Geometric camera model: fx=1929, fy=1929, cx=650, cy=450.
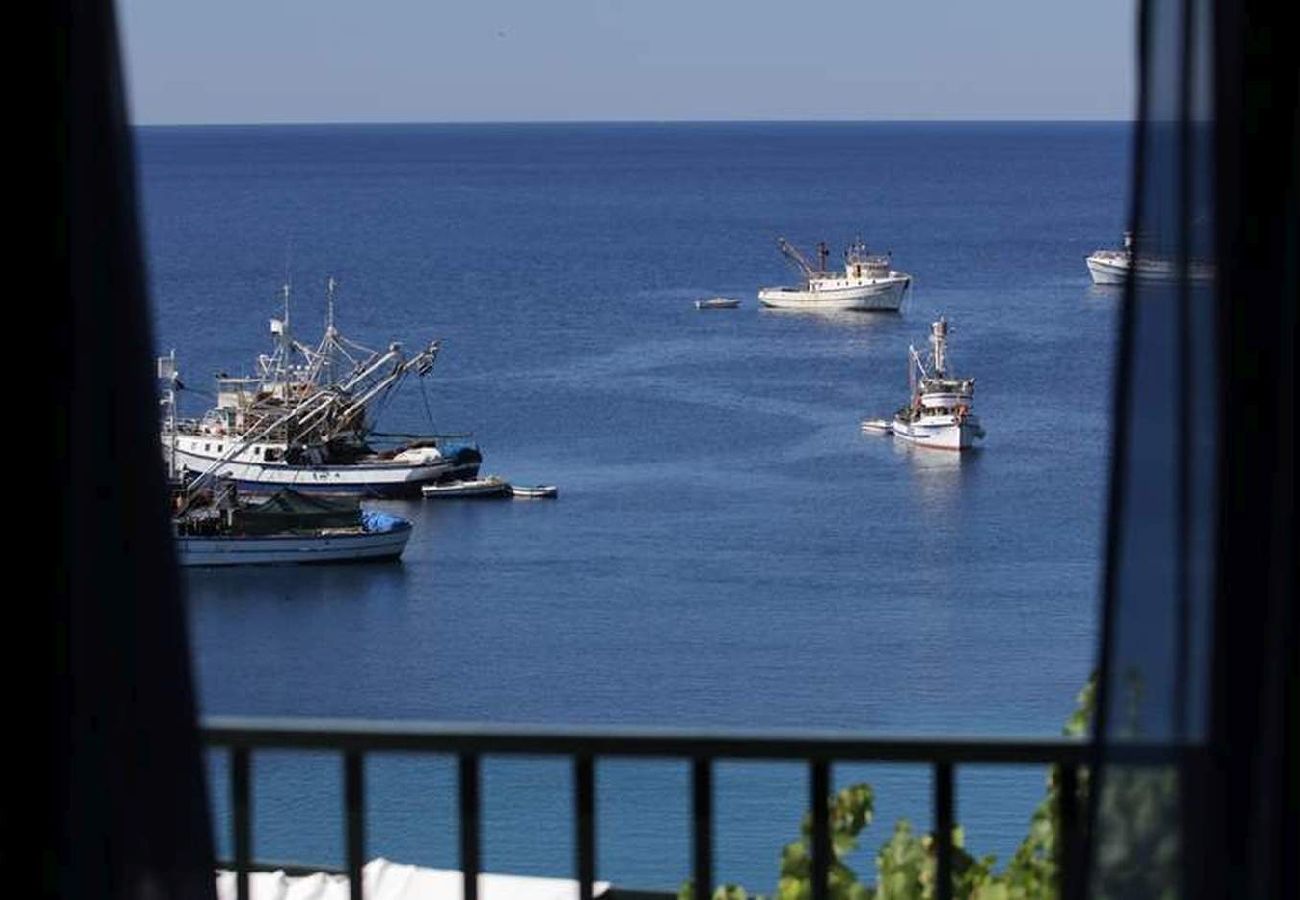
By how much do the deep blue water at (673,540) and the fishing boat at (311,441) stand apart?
3.17 ft

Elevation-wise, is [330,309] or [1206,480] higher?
[330,309]

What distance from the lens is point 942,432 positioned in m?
29.3

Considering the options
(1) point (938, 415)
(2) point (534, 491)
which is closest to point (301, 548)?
(2) point (534, 491)

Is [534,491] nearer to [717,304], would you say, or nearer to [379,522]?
[379,522]

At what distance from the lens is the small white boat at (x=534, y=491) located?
26906 millimetres

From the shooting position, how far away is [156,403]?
4.50 ft

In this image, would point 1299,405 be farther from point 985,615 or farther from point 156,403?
point 985,615

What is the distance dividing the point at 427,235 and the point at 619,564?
30079mm

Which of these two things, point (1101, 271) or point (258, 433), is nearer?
point (258, 433)

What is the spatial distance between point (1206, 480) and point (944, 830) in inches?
21.3

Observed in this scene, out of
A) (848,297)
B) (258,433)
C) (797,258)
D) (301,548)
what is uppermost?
(797,258)

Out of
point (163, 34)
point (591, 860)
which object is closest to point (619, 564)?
point (591, 860)

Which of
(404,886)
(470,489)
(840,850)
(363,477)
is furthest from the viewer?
(363,477)

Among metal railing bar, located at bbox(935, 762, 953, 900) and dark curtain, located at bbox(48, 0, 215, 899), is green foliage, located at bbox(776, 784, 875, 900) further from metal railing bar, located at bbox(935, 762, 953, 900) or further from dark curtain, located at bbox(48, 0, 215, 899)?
dark curtain, located at bbox(48, 0, 215, 899)
